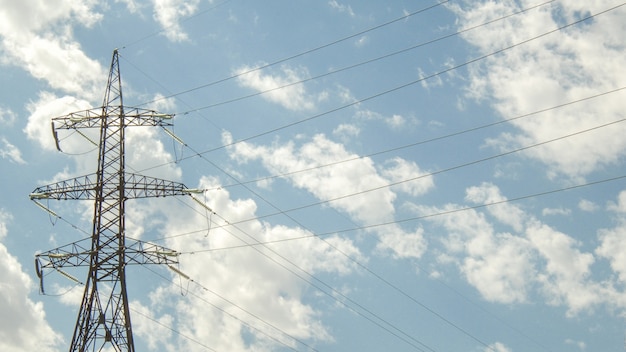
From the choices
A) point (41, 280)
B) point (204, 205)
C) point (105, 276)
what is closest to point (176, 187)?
point (204, 205)

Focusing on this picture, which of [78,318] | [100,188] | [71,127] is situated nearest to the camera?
[78,318]

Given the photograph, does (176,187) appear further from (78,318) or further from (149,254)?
(78,318)

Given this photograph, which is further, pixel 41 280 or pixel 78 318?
pixel 41 280

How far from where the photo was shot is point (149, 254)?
142 ft

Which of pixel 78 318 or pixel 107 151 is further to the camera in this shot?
pixel 107 151

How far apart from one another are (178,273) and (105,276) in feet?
14.7

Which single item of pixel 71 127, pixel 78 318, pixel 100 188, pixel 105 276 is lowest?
pixel 78 318

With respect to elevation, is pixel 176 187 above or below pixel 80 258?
above

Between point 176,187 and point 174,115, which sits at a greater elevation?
point 174,115

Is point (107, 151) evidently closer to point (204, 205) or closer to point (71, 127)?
point (71, 127)

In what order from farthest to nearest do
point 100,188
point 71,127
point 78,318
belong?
1. point 71,127
2. point 100,188
3. point 78,318

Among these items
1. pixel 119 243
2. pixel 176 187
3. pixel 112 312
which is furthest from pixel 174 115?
pixel 112 312

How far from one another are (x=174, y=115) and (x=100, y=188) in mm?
6138

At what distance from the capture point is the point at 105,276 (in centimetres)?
4303
